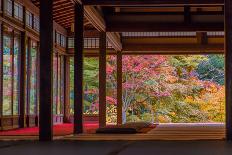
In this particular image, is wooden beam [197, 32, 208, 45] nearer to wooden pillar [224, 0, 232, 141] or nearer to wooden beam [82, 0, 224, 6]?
wooden beam [82, 0, 224, 6]

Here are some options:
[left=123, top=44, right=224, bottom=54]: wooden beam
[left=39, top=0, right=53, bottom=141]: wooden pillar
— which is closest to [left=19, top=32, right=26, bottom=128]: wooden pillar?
[left=123, top=44, right=224, bottom=54]: wooden beam

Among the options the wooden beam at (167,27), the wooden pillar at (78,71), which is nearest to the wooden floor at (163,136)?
the wooden pillar at (78,71)

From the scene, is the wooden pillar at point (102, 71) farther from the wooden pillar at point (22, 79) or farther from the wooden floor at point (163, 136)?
the wooden floor at point (163, 136)

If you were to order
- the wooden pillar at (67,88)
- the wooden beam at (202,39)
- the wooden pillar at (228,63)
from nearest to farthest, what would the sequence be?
the wooden pillar at (228,63)
the wooden beam at (202,39)
the wooden pillar at (67,88)

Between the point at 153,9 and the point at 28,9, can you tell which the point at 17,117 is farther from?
the point at 153,9

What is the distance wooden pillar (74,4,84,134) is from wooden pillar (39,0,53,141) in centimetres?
213

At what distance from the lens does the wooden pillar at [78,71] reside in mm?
9492

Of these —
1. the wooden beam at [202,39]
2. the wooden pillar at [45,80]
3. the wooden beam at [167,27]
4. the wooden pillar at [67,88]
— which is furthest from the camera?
the wooden pillar at [67,88]

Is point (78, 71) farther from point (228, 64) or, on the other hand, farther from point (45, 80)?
point (228, 64)

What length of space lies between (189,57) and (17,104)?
10.1 metres

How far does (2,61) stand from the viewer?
1108cm

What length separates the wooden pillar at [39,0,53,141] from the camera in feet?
23.9

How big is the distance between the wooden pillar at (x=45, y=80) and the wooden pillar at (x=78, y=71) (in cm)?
213

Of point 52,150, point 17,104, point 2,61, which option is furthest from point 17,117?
point 52,150
